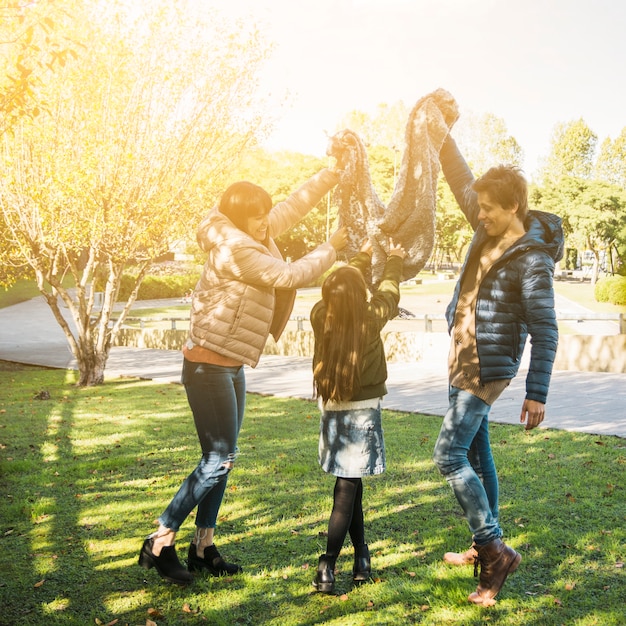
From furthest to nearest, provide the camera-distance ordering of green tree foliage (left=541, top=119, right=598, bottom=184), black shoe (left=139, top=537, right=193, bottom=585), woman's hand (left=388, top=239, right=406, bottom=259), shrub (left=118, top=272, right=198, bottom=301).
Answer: green tree foliage (left=541, top=119, right=598, bottom=184) < shrub (left=118, top=272, right=198, bottom=301) < woman's hand (left=388, top=239, right=406, bottom=259) < black shoe (left=139, top=537, right=193, bottom=585)

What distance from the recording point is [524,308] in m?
3.39

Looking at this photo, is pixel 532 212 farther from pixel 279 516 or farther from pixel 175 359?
pixel 175 359

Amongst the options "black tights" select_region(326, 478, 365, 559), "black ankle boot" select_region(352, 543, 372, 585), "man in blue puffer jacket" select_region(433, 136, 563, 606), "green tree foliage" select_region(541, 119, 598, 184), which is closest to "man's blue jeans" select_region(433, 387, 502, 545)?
"man in blue puffer jacket" select_region(433, 136, 563, 606)

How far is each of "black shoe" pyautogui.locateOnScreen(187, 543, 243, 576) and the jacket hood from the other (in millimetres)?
2394

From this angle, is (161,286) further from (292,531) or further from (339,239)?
(339,239)

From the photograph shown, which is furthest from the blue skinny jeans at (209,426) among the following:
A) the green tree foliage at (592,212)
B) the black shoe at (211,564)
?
the green tree foliage at (592,212)

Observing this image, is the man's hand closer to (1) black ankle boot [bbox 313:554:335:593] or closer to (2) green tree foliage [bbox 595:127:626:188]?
(1) black ankle boot [bbox 313:554:335:593]

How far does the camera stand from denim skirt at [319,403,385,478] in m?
3.69

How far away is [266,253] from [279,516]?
225cm

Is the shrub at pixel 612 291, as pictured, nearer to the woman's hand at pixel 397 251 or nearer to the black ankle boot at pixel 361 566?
the woman's hand at pixel 397 251

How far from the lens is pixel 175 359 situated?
58.0 ft

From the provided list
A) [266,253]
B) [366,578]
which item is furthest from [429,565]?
[266,253]

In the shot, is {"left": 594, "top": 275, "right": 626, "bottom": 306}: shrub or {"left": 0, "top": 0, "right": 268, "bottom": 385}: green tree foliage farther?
{"left": 594, "top": 275, "right": 626, "bottom": 306}: shrub

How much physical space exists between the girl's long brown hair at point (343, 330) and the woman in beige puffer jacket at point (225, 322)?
0.13 meters
